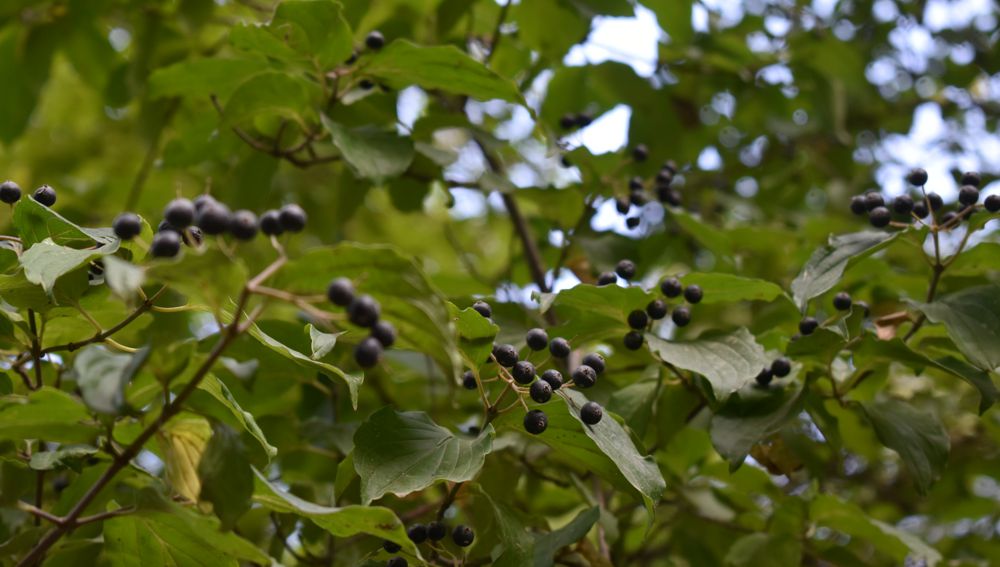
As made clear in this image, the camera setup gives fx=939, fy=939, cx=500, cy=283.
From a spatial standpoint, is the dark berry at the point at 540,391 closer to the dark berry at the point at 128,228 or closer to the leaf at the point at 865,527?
the dark berry at the point at 128,228

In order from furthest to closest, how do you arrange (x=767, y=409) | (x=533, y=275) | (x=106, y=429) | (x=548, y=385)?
(x=533, y=275) < (x=767, y=409) < (x=548, y=385) < (x=106, y=429)

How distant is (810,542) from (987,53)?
340cm

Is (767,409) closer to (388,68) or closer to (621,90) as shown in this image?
(388,68)

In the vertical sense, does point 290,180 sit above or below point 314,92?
below

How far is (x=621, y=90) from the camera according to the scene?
383 cm

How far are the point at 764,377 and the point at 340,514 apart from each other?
1.23m

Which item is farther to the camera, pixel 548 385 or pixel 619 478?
pixel 619 478

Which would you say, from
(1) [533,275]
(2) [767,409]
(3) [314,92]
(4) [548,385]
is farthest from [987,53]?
(4) [548,385]

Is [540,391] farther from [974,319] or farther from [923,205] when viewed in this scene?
[923,205]

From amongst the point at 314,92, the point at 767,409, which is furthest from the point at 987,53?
the point at 314,92

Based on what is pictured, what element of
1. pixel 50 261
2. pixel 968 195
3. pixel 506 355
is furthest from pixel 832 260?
pixel 50 261

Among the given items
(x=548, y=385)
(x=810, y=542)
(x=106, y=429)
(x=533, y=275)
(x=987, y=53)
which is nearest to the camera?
(x=106, y=429)

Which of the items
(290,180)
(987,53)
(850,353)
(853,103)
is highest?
(850,353)

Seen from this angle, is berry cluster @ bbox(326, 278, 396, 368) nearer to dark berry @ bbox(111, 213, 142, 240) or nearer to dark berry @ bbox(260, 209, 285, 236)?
dark berry @ bbox(260, 209, 285, 236)
